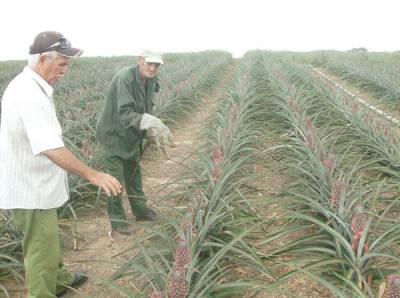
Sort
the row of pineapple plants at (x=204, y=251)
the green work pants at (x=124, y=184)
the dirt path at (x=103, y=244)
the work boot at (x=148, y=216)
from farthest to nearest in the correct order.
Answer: the work boot at (x=148, y=216) → the green work pants at (x=124, y=184) → the dirt path at (x=103, y=244) → the row of pineapple plants at (x=204, y=251)

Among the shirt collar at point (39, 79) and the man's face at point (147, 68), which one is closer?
the shirt collar at point (39, 79)

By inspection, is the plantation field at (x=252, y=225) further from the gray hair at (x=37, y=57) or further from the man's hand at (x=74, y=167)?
the gray hair at (x=37, y=57)

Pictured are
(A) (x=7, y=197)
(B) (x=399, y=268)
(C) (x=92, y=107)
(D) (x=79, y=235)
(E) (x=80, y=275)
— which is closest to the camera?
(A) (x=7, y=197)

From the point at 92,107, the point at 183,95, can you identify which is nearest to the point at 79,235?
the point at 92,107

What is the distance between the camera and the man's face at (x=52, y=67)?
76.0 inches

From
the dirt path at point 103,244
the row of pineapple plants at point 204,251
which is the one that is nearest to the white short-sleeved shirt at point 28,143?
the dirt path at point 103,244

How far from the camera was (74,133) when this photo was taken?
471 cm

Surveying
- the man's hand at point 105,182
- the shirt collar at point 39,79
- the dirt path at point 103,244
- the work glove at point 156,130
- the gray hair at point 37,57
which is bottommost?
the dirt path at point 103,244

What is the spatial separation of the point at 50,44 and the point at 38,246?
0.98 metres

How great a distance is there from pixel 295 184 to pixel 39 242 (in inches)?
79.3

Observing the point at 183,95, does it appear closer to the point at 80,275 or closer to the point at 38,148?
the point at 80,275

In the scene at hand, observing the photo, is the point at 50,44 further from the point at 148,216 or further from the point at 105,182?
the point at 148,216

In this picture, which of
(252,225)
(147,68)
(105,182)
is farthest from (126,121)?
(252,225)

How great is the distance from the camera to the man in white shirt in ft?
5.91
